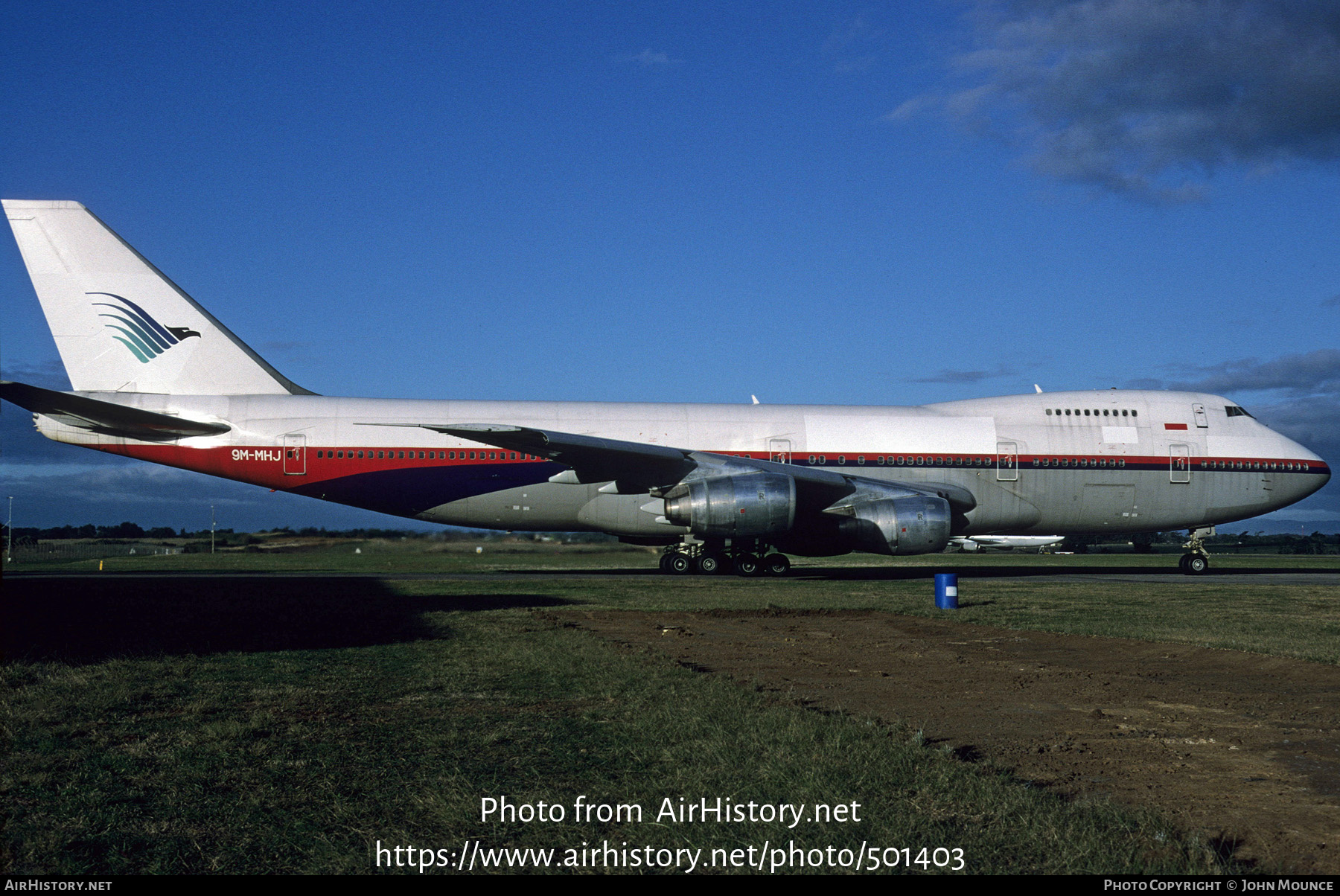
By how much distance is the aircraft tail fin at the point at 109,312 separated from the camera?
75.7 ft

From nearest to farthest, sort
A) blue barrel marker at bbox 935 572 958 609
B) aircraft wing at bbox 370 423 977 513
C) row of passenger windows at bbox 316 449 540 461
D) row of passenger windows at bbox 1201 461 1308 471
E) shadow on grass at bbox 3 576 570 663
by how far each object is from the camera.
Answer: shadow on grass at bbox 3 576 570 663
blue barrel marker at bbox 935 572 958 609
aircraft wing at bbox 370 423 977 513
row of passenger windows at bbox 316 449 540 461
row of passenger windows at bbox 1201 461 1308 471

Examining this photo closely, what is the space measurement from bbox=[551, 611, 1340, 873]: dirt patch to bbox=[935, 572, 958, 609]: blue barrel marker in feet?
6.56

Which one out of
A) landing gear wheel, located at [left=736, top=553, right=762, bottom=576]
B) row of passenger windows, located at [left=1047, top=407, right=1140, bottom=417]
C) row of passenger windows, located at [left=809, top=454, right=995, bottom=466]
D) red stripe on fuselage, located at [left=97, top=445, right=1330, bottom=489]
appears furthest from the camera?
row of passenger windows, located at [left=1047, top=407, right=1140, bottom=417]

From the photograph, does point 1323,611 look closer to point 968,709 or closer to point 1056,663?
point 1056,663

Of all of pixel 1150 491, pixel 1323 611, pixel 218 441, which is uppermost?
pixel 218 441

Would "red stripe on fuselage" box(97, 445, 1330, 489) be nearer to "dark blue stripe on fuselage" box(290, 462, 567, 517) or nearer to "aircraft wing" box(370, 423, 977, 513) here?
"dark blue stripe on fuselage" box(290, 462, 567, 517)

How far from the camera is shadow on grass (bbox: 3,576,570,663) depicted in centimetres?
1054

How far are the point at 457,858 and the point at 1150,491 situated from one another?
85.3ft

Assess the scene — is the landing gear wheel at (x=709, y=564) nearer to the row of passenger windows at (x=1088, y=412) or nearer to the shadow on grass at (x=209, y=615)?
the shadow on grass at (x=209, y=615)

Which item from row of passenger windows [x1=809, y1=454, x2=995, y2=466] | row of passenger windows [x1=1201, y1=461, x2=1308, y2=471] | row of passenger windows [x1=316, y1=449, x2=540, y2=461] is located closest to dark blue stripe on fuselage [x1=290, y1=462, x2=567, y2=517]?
row of passenger windows [x1=316, y1=449, x2=540, y2=461]

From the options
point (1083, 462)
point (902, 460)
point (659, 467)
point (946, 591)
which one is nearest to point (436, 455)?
point (659, 467)

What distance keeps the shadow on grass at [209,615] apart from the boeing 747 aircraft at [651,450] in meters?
3.73
